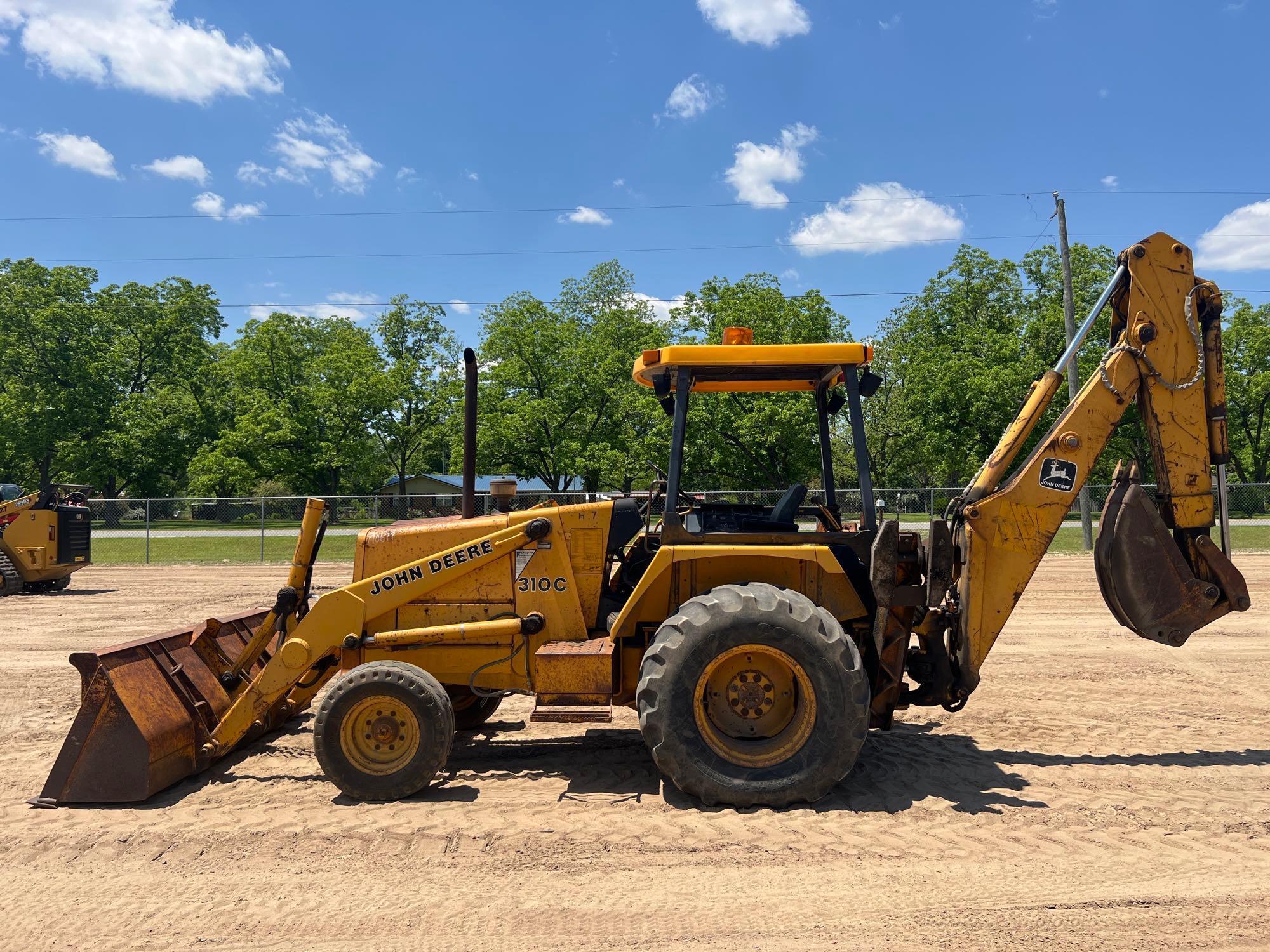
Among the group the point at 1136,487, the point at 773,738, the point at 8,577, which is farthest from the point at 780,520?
the point at 8,577

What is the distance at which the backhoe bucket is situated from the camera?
538 cm

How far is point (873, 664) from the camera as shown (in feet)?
17.3

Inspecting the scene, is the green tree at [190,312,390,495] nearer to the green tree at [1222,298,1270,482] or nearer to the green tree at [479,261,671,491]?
the green tree at [479,261,671,491]

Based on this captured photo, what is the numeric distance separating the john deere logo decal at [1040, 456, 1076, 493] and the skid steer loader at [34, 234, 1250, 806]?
0.05 ft

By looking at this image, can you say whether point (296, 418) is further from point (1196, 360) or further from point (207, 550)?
point (1196, 360)

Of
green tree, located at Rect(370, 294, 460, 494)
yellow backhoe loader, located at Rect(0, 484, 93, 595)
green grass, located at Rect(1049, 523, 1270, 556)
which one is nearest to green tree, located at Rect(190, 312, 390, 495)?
green tree, located at Rect(370, 294, 460, 494)

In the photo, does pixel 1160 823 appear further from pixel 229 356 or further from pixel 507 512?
pixel 229 356

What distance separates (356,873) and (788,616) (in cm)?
251

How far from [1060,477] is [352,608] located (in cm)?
444

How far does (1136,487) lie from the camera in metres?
5.45

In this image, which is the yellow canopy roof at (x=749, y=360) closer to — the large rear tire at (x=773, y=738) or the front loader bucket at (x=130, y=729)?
the large rear tire at (x=773, y=738)

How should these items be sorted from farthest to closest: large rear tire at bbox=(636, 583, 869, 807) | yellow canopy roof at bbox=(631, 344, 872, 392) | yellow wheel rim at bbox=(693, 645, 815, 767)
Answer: yellow canopy roof at bbox=(631, 344, 872, 392) → yellow wheel rim at bbox=(693, 645, 815, 767) → large rear tire at bbox=(636, 583, 869, 807)

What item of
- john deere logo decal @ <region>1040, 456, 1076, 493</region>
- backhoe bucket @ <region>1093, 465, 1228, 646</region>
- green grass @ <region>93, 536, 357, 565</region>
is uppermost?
john deere logo decal @ <region>1040, 456, 1076, 493</region>

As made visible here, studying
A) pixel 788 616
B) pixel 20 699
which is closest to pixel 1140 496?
pixel 788 616
